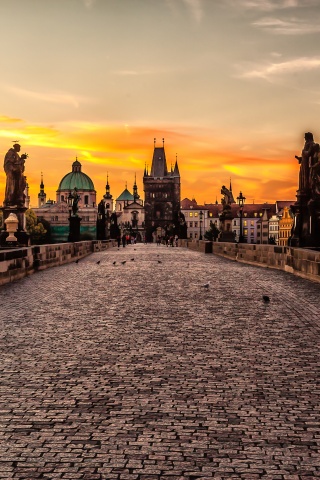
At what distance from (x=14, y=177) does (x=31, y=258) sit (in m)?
6.08

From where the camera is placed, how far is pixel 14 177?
28.5m

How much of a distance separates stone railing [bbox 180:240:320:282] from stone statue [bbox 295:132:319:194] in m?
2.38

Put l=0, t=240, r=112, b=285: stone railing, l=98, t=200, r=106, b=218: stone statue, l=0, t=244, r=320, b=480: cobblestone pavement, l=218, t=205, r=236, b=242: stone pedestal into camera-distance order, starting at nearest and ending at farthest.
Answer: l=0, t=244, r=320, b=480: cobblestone pavement
l=0, t=240, r=112, b=285: stone railing
l=218, t=205, r=236, b=242: stone pedestal
l=98, t=200, r=106, b=218: stone statue

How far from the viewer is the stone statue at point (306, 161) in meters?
24.8

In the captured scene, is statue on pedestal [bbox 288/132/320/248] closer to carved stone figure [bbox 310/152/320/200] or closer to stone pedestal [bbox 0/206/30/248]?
carved stone figure [bbox 310/152/320/200]

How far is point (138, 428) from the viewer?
500cm

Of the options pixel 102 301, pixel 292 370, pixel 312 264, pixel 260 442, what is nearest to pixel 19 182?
pixel 312 264

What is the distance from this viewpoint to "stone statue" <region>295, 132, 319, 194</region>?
24766 millimetres

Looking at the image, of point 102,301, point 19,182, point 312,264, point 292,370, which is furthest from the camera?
point 19,182

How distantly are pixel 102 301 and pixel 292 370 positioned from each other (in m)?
7.22

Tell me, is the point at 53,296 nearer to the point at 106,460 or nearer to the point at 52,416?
the point at 52,416

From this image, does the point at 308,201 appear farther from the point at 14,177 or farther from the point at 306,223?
the point at 14,177

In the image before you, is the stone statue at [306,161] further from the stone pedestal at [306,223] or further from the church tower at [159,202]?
the church tower at [159,202]

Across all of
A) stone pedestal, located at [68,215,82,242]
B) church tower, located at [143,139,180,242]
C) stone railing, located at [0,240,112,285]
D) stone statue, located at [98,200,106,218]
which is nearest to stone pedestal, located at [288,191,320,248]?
stone railing, located at [0,240,112,285]
